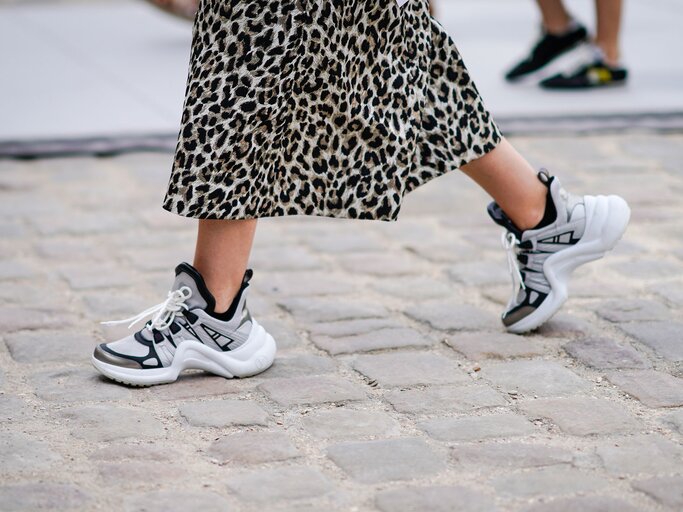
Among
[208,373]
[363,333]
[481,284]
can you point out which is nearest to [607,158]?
[481,284]

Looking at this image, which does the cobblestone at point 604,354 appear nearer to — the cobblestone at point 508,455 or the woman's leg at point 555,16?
the cobblestone at point 508,455

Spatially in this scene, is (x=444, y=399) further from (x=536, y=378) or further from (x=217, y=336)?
(x=217, y=336)

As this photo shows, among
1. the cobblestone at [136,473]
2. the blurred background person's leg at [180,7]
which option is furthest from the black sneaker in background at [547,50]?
the cobblestone at [136,473]

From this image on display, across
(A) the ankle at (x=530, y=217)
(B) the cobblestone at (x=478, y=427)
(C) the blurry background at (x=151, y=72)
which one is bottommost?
(C) the blurry background at (x=151, y=72)

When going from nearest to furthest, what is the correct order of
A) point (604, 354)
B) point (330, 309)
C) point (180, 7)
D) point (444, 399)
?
point (444, 399) < point (604, 354) < point (330, 309) < point (180, 7)

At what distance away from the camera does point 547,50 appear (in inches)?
207

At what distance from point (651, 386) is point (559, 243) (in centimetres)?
43

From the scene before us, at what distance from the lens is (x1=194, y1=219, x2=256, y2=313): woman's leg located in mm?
2391

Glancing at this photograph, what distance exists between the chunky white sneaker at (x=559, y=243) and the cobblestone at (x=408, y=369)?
0.26m

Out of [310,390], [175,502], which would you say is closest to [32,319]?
[310,390]

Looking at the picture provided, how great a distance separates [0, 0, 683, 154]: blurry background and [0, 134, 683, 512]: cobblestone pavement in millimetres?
835

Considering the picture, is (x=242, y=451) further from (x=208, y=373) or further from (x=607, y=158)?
(x=607, y=158)

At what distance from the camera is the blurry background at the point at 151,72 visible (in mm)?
4586

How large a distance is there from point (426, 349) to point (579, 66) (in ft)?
9.66
